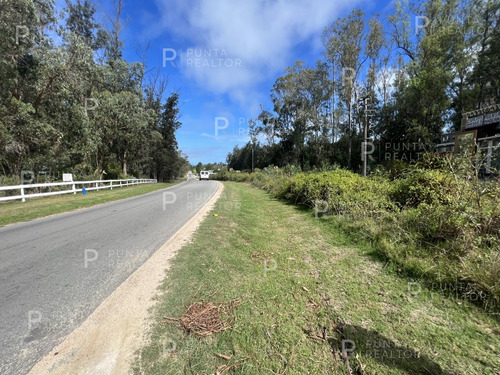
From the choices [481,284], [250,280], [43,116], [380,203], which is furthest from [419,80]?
[43,116]

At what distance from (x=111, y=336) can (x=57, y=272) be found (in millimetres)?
2181

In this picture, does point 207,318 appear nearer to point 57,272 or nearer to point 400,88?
point 57,272

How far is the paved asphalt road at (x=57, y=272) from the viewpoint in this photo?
213 centimetres

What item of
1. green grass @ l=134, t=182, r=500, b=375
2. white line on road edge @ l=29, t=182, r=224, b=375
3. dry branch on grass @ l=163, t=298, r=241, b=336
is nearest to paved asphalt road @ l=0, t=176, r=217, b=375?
white line on road edge @ l=29, t=182, r=224, b=375

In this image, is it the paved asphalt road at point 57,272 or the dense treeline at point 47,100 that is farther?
the dense treeline at point 47,100

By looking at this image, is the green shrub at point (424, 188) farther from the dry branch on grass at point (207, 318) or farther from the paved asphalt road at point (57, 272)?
the paved asphalt road at point (57, 272)

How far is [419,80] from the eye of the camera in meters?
18.8

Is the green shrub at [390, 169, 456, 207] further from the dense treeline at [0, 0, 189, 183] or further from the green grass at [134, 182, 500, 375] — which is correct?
the dense treeline at [0, 0, 189, 183]

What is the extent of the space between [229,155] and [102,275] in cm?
7888

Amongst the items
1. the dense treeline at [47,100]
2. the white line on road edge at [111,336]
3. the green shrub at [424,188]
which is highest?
the dense treeline at [47,100]

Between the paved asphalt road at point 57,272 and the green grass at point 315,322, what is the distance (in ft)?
3.10

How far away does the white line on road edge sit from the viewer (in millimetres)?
1792

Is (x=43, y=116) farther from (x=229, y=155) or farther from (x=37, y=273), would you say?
(x=229, y=155)

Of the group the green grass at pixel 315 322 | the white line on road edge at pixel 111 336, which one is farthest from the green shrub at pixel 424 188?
the white line on road edge at pixel 111 336
